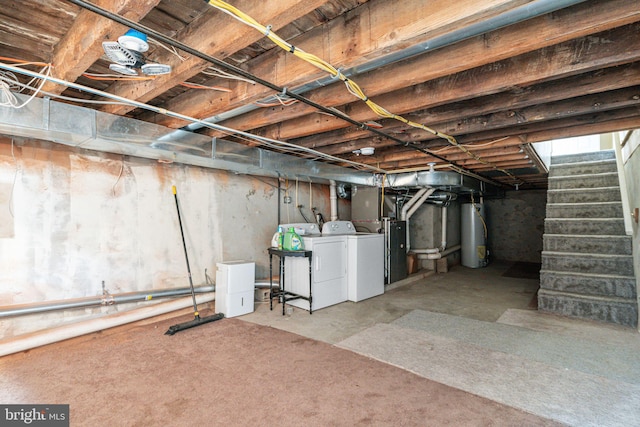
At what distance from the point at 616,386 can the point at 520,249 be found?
653 centimetres

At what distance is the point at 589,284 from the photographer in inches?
142

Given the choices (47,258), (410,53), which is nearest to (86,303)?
(47,258)

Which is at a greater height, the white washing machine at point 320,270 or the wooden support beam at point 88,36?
the wooden support beam at point 88,36

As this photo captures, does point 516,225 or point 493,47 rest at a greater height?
point 493,47

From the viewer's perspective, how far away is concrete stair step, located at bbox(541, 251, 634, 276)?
3553 millimetres

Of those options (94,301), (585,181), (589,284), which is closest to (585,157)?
(585,181)

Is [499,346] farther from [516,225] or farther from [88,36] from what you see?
[516,225]

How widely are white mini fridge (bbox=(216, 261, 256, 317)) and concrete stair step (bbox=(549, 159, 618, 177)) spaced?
5145 millimetres

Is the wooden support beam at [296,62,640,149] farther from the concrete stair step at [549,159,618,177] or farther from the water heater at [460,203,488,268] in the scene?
the water heater at [460,203,488,268]

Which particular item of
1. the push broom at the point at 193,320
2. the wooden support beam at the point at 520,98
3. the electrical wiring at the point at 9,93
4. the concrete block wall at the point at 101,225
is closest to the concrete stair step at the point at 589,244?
the wooden support beam at the point at 520,98

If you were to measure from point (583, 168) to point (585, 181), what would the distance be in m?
0.43

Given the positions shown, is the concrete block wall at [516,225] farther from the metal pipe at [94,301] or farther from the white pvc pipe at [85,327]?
the white pvc pipe at [85,327]

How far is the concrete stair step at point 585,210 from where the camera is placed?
406cm

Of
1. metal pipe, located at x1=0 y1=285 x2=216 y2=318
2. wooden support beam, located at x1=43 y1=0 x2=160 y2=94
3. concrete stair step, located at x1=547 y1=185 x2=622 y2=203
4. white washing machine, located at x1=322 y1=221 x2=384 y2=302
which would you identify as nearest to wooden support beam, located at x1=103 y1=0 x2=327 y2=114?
wooden support beam, located at x1=43 y1=0 x2=160 y2=94
